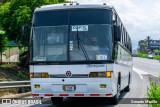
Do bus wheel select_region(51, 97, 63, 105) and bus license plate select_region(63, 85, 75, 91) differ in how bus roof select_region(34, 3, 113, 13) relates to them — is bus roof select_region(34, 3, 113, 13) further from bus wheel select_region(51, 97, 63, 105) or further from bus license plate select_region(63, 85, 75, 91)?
bus wheel select_region(51, 97, 63, 105)

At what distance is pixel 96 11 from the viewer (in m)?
13.3

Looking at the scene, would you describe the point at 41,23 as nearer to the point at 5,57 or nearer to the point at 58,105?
the point at 58,105

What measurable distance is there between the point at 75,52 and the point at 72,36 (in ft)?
1.82

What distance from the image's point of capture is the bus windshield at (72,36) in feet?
42.1

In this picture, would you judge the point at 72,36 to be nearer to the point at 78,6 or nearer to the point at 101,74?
the point at 78,6

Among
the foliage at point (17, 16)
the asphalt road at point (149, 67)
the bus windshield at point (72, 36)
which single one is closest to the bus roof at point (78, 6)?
the bus windshield at point (72, 36)

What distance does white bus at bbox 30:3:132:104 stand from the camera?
1267 centimetres

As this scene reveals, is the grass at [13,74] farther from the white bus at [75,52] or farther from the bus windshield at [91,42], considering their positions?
the bus windshield at [91,42]

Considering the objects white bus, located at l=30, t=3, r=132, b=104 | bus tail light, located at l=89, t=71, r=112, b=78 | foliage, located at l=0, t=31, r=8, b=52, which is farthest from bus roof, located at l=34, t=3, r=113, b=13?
foliage, located at l=0, t=31, r=8, b=52

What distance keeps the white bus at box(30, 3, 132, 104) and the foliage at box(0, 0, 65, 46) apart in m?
19.0

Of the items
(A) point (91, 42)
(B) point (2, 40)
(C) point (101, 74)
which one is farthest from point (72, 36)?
(B) point (2, 40)

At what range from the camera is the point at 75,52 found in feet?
42.1

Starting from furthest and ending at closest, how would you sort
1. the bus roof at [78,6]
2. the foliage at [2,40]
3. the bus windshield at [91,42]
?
the foliage at [2,40] → the bus roof at [78,6] → the bus windshield at [91,42]

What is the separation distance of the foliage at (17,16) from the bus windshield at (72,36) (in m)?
18.9
